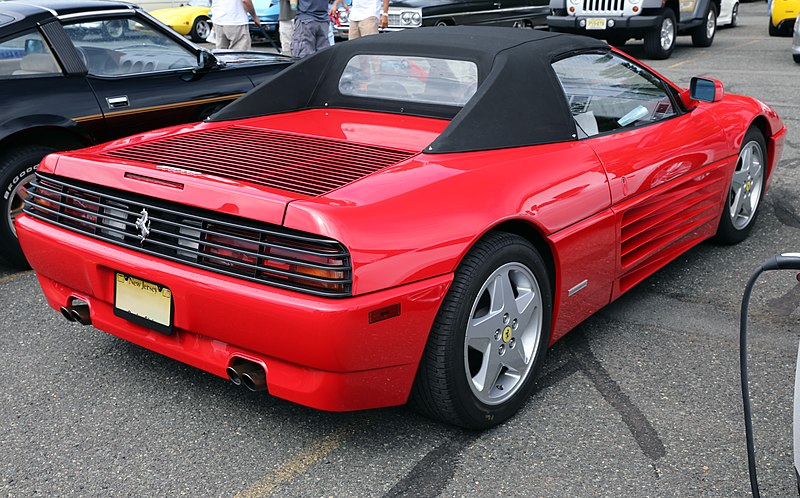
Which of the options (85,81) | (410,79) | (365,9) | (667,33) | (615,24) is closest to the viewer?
(410,79)

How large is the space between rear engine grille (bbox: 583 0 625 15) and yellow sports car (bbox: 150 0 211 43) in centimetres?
921

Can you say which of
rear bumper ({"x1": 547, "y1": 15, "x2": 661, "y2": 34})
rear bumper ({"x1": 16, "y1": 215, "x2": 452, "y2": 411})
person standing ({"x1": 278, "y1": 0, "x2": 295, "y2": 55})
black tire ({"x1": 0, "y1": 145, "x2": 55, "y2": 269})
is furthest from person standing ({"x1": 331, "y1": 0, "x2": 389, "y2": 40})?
rear bumper ({"x1": 16, "y1": 215, "x2": 452, "y2": 411})

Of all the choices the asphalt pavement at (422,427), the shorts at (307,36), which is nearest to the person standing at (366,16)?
the shorts at (307,36)

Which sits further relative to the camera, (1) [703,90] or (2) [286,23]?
(2) [286,23]

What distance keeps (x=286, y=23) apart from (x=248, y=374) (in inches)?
315

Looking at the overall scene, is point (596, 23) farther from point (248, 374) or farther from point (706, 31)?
point (248, 374)

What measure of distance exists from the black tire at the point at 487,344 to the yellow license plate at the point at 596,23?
→ 34.6 ft

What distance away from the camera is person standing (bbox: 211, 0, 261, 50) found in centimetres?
908

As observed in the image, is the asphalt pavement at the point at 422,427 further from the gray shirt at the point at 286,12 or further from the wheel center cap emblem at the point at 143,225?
the gray shirt at the point at 286,12

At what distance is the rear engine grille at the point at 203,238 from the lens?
258cm

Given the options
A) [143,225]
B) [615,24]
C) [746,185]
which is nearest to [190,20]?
[615,24]

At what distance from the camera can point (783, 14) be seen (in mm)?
14992

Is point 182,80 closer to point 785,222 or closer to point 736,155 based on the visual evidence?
point 736,155

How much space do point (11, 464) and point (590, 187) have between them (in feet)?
7.60
